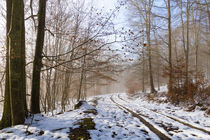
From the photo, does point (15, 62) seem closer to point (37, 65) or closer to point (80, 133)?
point (37, 65)

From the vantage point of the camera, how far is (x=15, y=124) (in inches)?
160

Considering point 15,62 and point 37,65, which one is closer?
point 15,62

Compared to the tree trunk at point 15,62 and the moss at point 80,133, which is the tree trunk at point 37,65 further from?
the moss at point 80,133

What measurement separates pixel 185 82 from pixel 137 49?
6185 millimetres

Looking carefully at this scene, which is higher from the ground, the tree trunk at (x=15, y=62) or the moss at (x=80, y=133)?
the tree trunk at (x=15, y=62)

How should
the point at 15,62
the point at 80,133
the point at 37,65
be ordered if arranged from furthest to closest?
the point at 37,65
the point at 15,62
the point at 80,133

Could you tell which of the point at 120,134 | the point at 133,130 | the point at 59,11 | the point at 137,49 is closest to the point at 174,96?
the point at 137,49

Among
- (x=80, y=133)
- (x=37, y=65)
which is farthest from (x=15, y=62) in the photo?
(x=80, y=133)

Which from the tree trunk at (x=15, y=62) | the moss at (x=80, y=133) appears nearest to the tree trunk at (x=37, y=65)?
the tree trunk at (x=15, y=62)

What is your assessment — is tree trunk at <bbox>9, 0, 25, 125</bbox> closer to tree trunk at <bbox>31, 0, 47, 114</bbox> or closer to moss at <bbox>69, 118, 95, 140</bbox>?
tree trunk at <bbox>31, 0, 47, 114</bbox>

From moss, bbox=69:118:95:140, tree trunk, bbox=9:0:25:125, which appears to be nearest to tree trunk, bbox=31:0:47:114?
tree trunk, bbox=9:0:25:125

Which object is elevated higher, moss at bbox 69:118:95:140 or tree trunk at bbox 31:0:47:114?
tree trunk at bbox 31:0:47:114

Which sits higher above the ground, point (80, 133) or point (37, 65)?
point (37, 65)

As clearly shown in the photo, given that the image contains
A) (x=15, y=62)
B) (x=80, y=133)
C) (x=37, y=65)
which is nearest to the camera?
(x=80, y=133)
